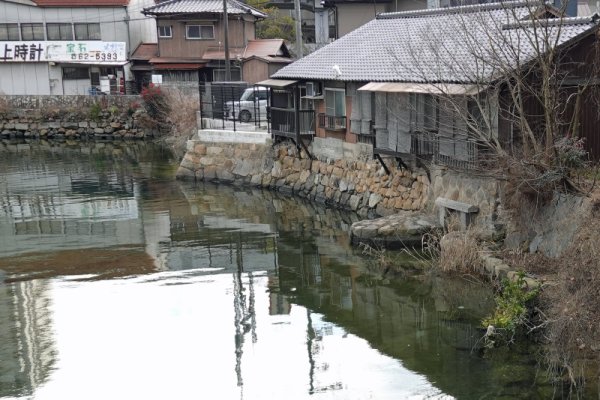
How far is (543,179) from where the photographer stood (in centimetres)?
1417

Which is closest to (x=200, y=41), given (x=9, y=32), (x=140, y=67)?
(x=140, y=67)

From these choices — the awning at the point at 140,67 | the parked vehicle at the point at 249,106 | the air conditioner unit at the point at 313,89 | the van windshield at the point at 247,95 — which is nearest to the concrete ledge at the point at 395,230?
the air conditioner unit at the point at 313,89

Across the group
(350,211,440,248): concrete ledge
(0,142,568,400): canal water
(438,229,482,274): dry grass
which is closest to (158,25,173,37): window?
(0,142,568,400): canal water

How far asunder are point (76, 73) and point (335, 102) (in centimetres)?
3007

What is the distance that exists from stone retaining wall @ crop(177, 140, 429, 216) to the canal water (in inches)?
36.5

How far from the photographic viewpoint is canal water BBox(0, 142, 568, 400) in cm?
1167

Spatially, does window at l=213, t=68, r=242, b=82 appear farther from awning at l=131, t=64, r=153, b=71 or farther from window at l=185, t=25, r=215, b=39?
awning at l=131, t=64, r=153, b=71

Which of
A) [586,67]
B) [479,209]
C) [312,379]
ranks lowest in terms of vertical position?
[312,379]

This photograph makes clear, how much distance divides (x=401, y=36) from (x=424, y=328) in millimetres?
11716

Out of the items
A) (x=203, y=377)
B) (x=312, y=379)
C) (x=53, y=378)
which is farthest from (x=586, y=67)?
(x=53, y=378)

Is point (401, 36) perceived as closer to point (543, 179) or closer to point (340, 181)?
point (340, 181)

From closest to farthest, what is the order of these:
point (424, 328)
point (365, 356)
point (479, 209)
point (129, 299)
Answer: point (365, 356), point (424, 328), point (129, 299), point (479, 209)

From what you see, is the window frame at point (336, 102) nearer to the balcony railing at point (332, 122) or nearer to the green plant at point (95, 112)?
the balcony railing at point (332, 122)

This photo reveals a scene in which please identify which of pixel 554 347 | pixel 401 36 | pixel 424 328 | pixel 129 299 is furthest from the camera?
pixel 401 36
